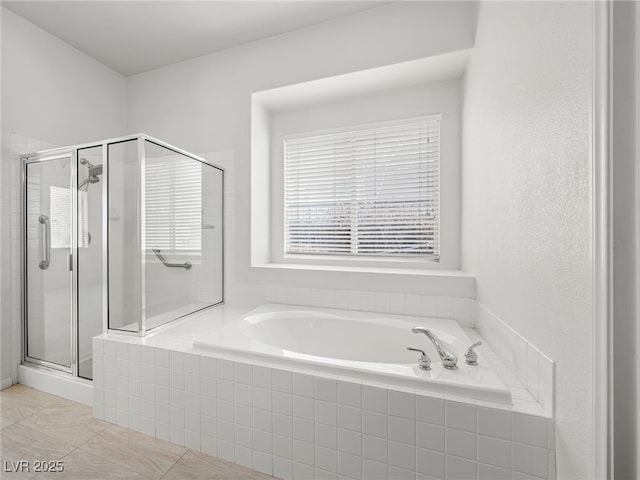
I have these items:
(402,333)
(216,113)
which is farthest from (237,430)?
(216,113)

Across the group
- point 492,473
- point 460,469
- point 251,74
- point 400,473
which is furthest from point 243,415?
point 251,74

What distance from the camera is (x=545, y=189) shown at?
0.98 metres

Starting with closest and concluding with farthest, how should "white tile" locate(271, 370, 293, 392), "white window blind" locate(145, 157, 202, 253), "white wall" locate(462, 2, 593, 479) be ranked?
"white wall" locate(462, 2, 593, 479) < "white tile" locate(271, 370, 293, 392) < "white window blind" locate(145, 157, 202, 253)

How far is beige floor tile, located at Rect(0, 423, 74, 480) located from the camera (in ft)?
4.50

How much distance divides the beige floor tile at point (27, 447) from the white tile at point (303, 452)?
1.15 meters

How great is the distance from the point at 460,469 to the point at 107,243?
7.10 feet

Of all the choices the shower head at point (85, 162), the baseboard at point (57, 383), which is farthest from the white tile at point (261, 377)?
the shower head at point (85, 162)

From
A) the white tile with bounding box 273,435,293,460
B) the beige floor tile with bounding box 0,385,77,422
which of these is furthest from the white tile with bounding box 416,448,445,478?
the beige floor tile with bounding box 0,385,77,422

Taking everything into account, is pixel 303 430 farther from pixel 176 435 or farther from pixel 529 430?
pixel 529 430

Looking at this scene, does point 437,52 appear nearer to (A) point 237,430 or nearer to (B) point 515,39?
(B) point 515,39

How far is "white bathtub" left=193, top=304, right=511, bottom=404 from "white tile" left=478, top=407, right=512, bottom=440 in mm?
44

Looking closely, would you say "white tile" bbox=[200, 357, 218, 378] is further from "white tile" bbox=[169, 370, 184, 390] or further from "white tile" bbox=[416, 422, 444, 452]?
"white tile" bbox=[416, 422, 444, 452]

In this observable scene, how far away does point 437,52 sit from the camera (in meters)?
1.85

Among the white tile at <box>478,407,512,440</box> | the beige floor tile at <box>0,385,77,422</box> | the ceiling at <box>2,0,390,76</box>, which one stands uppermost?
the ceiling at <box>2,0,390,76</box>
